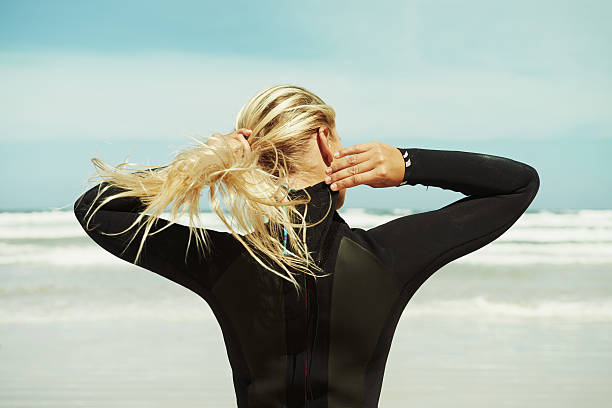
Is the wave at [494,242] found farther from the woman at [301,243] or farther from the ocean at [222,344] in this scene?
the woman at [301,243]

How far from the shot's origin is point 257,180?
1.34 meters

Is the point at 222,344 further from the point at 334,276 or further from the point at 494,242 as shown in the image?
A: the point at 494,242

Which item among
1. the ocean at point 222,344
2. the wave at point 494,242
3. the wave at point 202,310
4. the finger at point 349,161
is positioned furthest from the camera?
the wave at point 494,242

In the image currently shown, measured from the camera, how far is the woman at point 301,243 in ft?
4.45

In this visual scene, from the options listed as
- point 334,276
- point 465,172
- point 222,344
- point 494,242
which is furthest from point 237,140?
point 494,242

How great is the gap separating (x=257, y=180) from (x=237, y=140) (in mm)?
151

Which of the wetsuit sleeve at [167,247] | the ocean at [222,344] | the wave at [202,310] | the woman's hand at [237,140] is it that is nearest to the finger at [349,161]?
the woman's hand at [237,140]

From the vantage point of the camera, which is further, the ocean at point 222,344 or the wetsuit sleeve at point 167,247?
the ocean at point 222,344

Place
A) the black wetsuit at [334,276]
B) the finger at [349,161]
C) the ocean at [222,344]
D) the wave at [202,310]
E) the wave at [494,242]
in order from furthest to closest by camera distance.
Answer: the wave at [494,242], the wave at [202,310], the ocean at [222,344], the black wetsuit at [334,276], the finger at [349,161]

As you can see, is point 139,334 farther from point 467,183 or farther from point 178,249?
point 467,183

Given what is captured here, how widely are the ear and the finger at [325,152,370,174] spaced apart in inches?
4.9

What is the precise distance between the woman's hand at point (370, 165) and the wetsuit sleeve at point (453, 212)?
0.15 feet

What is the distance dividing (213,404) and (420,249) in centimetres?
322

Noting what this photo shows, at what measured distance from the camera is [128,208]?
1.48 meters
